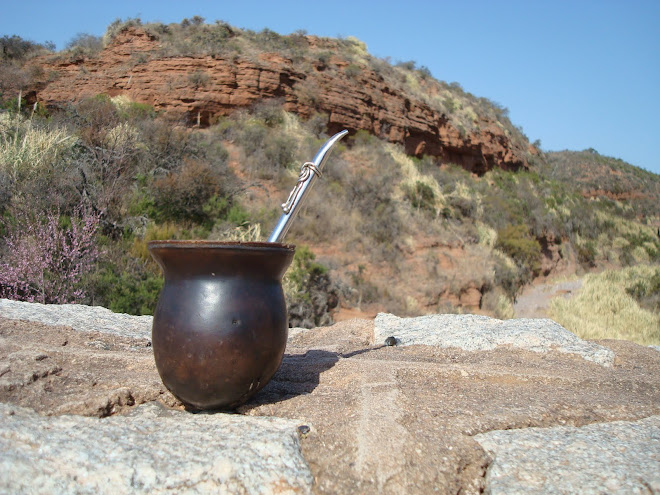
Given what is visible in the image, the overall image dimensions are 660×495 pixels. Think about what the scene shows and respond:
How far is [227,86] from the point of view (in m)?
17.0

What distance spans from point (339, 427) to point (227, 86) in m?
16.0

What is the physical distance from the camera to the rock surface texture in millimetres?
1996

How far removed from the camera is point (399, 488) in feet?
6.56

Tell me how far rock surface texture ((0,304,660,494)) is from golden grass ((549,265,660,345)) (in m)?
6.39

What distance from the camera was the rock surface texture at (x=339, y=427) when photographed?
2.00 meters

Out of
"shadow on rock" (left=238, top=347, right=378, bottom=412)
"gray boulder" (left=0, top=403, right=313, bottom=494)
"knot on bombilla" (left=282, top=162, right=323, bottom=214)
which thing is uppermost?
"knot on bombilla" (left=282, top=162, right=323, bottom=214)

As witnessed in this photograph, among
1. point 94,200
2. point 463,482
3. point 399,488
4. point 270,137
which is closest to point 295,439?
point 399,488

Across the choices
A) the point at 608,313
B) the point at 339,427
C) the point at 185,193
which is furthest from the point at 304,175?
the point at 608,313

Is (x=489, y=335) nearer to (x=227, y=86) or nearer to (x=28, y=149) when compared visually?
(x=28, y=149)

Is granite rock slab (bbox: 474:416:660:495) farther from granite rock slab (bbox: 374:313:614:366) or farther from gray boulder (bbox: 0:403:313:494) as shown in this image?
granite rock slab (bbox: 374:313:614:366)

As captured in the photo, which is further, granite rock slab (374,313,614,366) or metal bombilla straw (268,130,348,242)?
granite rock slab (374,313,614,366)

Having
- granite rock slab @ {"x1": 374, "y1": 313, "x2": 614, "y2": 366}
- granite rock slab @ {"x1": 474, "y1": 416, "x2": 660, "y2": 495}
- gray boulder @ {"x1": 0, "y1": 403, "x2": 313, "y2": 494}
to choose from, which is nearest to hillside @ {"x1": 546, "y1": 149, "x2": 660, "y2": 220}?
granite rock slab @ {"x1": 374, "y1": 313, "x2": 614, "y2": 366}

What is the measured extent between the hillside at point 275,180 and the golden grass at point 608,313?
156 cm

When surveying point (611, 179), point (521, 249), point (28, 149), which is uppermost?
point (611, 179)
